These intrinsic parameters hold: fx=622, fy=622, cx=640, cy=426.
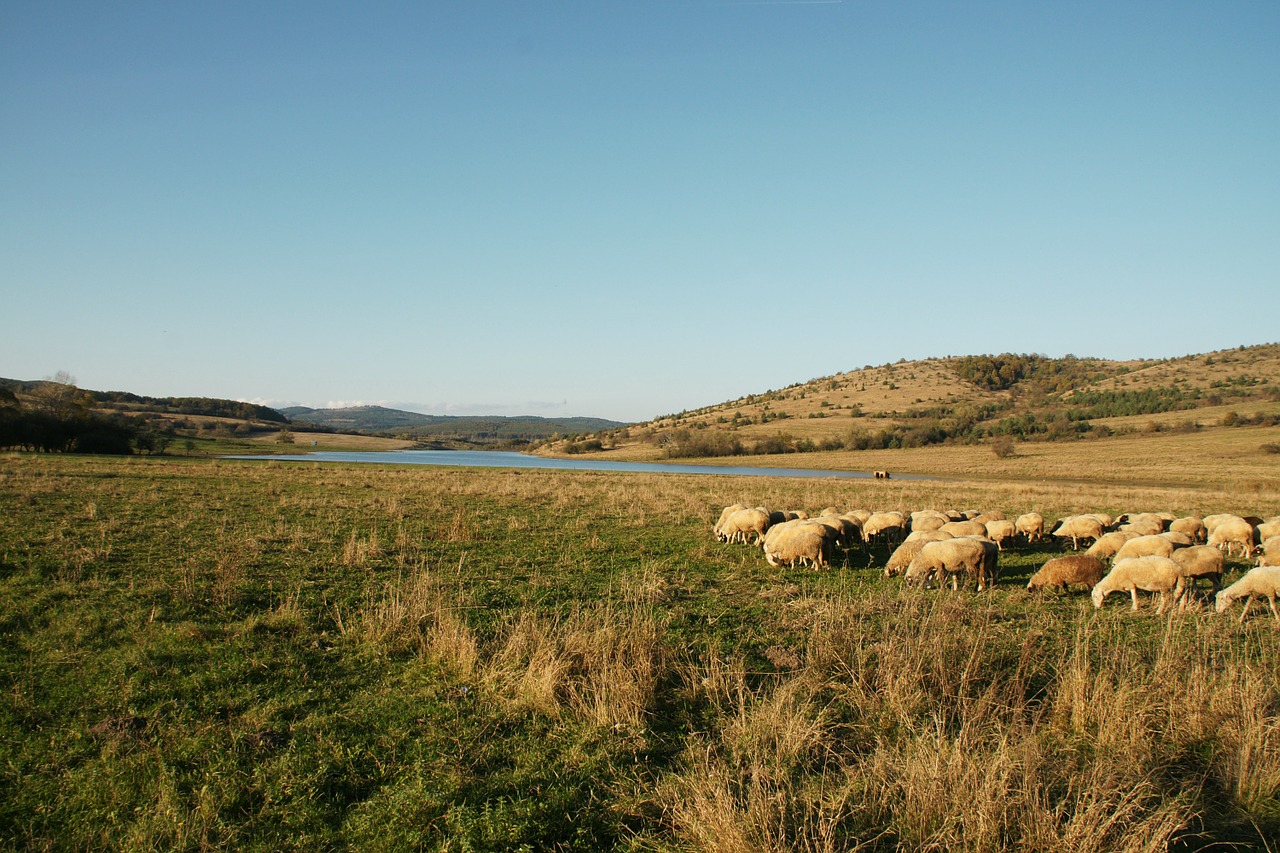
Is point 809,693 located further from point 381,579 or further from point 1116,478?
point 1116,478

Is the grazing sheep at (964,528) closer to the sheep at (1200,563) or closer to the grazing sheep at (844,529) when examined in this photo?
the grazing sheep at (844,529)

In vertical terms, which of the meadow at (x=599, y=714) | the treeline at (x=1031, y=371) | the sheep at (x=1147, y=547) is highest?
the treeline at (x=1031, y=371)

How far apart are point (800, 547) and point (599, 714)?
9.31 m

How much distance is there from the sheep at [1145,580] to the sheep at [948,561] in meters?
1.95

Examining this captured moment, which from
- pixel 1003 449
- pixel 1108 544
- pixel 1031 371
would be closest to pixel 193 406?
pixel 1003 449

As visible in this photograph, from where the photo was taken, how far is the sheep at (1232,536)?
15.6m

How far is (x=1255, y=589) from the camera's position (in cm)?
997

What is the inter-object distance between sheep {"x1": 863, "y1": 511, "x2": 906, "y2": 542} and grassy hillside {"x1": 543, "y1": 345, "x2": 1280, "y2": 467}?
69761mm

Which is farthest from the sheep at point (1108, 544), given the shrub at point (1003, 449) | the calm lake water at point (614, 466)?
the shrub at point (1003, 449)

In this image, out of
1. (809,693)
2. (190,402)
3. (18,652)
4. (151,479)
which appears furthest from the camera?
(190,402)

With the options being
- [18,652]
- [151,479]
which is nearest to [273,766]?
[18,652]

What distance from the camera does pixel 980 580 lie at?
11875mm

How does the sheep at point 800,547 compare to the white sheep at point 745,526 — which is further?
the white sheep at point 745,526

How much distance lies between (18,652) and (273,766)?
4.80m
